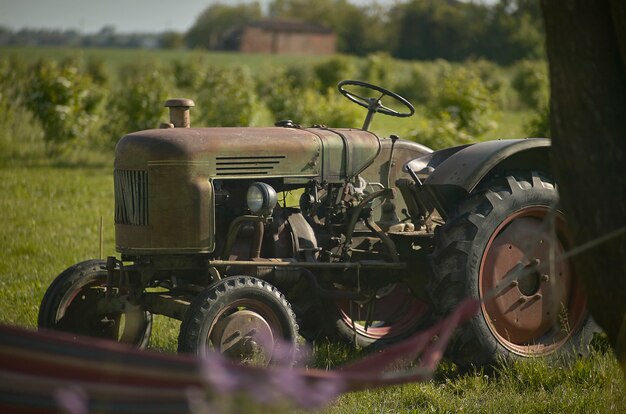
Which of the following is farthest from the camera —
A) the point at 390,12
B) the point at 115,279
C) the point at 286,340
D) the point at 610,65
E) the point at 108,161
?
the point at 390,12

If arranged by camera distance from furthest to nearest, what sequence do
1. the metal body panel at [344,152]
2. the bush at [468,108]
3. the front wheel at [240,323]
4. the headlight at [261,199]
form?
1. the bush at [468,108]
2. the metal body panel at [344,152]
3. the headlight at [261,199]
4. the front wheel at [240,323]

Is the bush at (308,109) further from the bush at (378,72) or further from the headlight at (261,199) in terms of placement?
the bush at (378,72)

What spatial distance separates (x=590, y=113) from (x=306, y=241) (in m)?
2.45

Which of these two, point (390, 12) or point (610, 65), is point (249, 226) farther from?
point (390, 12)

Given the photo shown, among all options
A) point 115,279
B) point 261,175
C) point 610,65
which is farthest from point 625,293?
point 115,279

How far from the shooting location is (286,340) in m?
4.96

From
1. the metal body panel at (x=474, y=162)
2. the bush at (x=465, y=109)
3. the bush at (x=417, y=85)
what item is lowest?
the bush at (x=417, y=85)

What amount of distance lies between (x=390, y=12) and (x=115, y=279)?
64348 mm

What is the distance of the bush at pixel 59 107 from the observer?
56.5 feet

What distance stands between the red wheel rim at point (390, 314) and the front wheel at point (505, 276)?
0.77m

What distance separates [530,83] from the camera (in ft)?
122

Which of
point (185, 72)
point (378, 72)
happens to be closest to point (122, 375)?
point (185, 72)

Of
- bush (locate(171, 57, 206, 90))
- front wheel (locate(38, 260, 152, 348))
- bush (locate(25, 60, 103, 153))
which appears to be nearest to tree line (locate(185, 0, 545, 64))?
bush (locate(171, 57, 206, 90))

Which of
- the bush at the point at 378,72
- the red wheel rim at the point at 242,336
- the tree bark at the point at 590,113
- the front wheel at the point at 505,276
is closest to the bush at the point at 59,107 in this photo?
the front wheel at the point at 505,276
